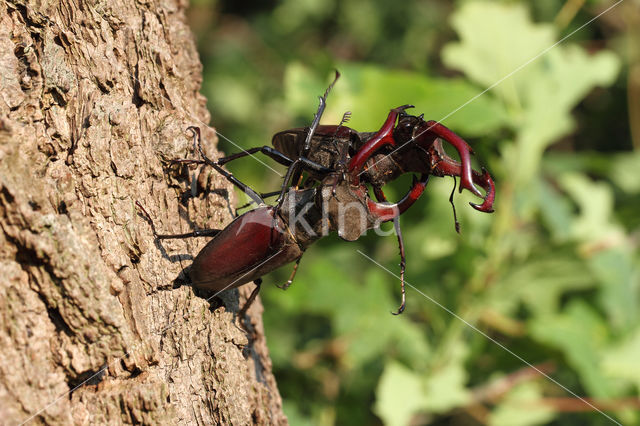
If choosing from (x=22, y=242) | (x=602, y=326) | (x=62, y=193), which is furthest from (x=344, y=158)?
(x=602, y=326)

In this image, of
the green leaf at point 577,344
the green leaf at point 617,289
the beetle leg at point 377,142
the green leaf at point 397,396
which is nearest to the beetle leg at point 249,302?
the beetle leg at point 377,142

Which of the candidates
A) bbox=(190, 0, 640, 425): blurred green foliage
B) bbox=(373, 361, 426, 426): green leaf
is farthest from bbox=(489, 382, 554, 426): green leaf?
bbox=(373, 361, 426, 426): green leaf

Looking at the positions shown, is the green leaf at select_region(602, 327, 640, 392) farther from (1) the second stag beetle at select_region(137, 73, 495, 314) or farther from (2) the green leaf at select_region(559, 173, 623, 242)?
(1) the second stag beetle at select_region(137, 73, 495, 314)

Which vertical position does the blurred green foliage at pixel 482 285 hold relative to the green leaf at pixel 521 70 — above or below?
below

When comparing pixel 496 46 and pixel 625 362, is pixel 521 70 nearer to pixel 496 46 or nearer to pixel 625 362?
pixel 496 46

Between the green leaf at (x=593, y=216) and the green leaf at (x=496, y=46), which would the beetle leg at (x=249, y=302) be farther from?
the green leaf at (x=593, y=216)

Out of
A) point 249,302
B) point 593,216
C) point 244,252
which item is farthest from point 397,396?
point 593,216
